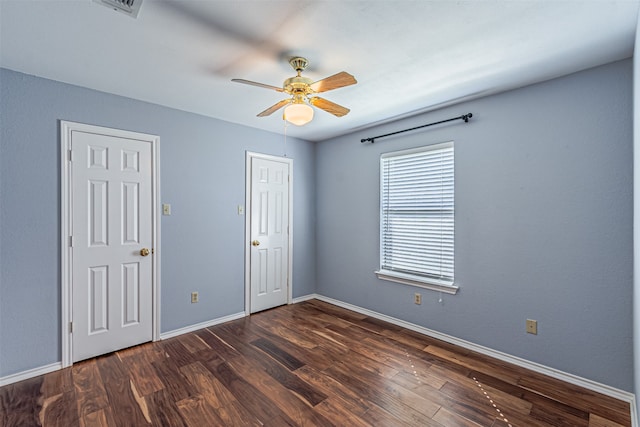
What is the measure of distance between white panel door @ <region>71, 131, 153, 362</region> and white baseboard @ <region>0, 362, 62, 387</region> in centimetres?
14

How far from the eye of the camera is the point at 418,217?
342 centimetres

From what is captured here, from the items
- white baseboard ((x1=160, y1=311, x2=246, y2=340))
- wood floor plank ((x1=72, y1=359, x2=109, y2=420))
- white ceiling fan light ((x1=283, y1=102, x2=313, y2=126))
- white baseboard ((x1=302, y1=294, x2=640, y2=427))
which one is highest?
white ceiling fan light ((x1=283, y1=102, x2=313, y2=126))

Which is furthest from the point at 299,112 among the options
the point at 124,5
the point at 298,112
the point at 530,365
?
the point at 530,365

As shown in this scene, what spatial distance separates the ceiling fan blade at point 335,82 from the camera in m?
1.93

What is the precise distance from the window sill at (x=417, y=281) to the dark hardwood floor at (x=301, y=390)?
55cm

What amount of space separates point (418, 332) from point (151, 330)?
9.40ft

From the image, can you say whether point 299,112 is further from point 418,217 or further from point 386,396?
point 386,396

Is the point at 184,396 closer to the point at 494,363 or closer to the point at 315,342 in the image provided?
the point at 315,342

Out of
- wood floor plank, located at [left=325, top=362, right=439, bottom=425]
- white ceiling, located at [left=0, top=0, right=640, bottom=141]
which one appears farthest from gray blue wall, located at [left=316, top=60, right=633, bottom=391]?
wood floor plank, located at [left=325, top=362, right=439, bottom=425]

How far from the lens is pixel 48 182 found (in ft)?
8.35

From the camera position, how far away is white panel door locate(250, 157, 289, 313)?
3986 mm

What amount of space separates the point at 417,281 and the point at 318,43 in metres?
2.57

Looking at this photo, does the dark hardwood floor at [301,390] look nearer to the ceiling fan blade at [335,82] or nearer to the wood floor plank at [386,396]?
the wood floor plank at [386,396]

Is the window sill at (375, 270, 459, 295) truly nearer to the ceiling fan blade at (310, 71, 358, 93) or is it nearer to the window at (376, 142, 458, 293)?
the window at (376, 142, 458, 293)
